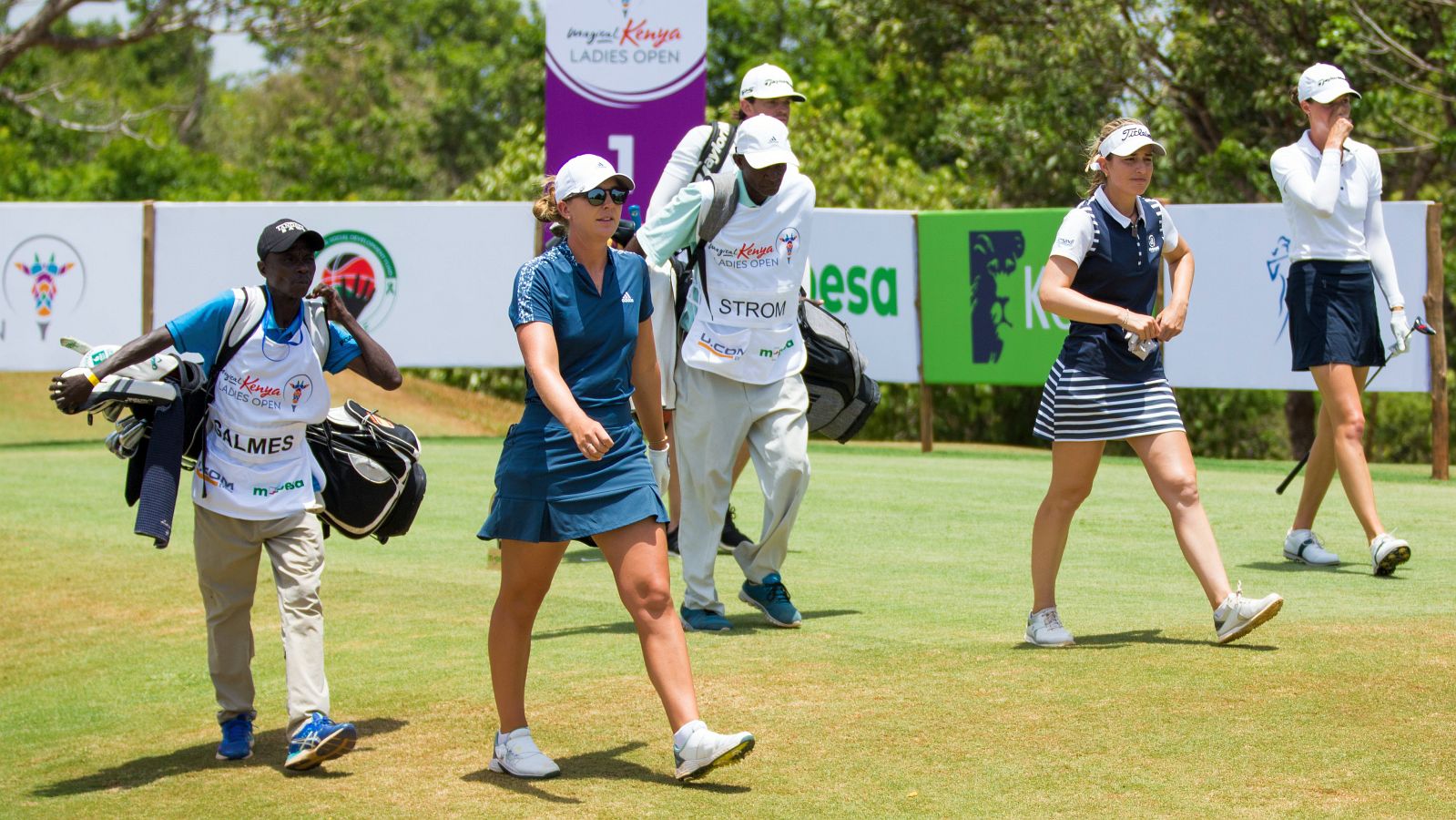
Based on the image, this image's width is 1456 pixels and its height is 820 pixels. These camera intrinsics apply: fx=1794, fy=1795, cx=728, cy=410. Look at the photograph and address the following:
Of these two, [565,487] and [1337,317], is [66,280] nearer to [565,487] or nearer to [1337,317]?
[1337,317]

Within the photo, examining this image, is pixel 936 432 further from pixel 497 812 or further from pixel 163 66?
pixel 163 66

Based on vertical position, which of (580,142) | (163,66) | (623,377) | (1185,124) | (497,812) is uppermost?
(163,66)

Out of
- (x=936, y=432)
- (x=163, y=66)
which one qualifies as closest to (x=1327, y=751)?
(x=936, y=432)

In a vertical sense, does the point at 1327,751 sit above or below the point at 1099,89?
below

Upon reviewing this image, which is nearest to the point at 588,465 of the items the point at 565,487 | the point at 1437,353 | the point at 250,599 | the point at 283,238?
the point at 565,487

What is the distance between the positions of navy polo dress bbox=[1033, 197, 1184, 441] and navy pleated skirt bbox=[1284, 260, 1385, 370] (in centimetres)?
197

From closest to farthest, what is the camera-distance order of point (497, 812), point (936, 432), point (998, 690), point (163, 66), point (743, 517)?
point (497, 812) < point (998, 690) < point (743, 517) < point (936, 432) < point (163, 66)

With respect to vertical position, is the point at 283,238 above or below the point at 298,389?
above

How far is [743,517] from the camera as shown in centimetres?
1121

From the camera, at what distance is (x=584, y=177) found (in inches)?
208

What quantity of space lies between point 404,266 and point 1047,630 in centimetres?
976

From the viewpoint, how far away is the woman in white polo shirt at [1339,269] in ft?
27.1

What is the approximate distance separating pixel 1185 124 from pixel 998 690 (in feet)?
61.7

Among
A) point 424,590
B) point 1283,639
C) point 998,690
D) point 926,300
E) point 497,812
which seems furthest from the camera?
point 926,300
